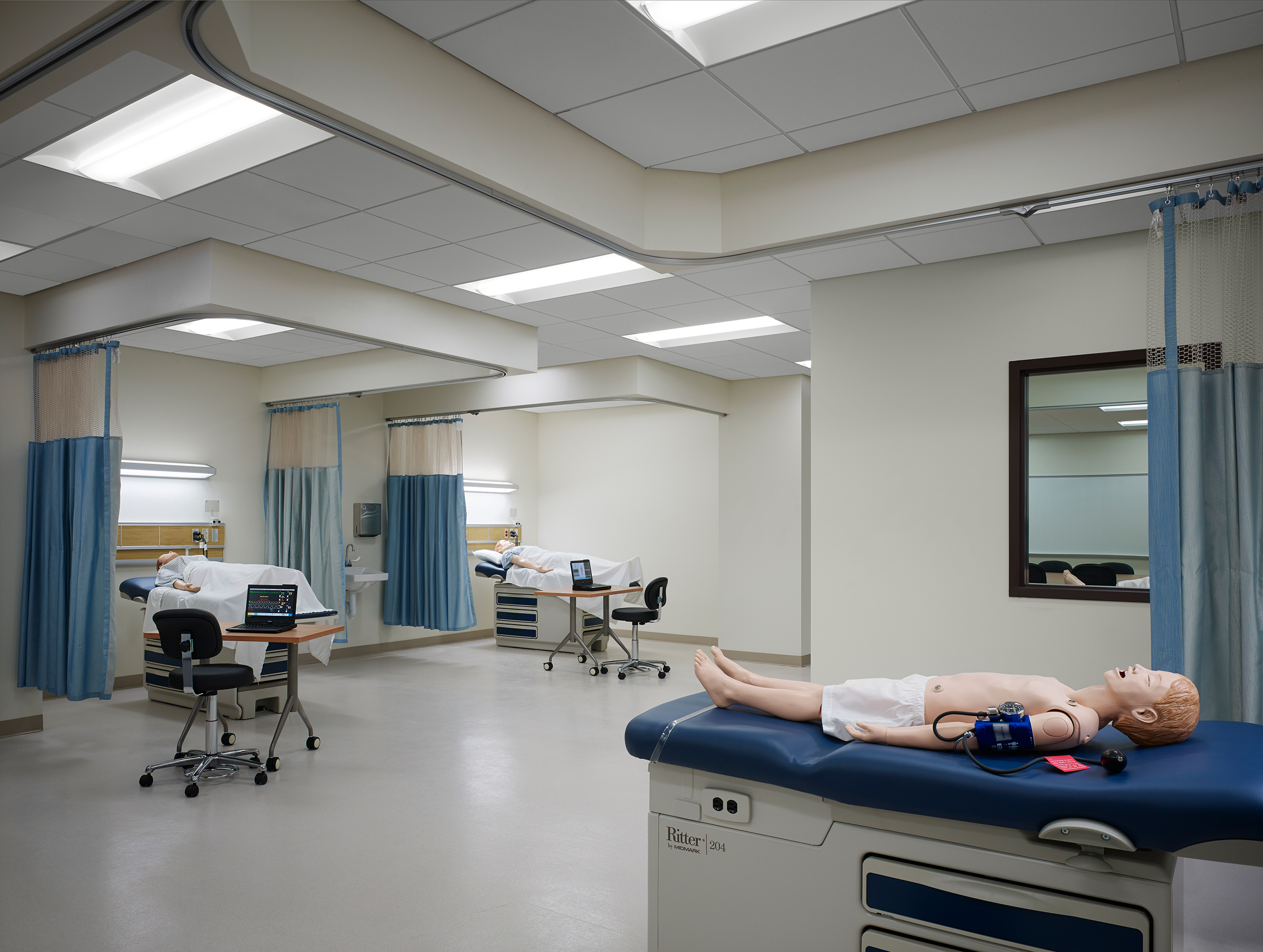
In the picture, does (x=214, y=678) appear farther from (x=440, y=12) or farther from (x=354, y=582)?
(x=354, y=582)

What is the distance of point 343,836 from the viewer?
3.84 metres

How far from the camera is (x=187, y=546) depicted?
7613 mm

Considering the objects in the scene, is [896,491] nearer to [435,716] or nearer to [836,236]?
[836,236]

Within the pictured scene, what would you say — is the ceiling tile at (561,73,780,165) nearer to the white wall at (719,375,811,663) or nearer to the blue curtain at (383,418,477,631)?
the white wall at (719,375,811,663)

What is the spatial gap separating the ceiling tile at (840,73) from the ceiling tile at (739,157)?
0.82 feet

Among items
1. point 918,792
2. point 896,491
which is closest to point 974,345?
point 896,491

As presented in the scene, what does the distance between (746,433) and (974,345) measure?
4.50 meters

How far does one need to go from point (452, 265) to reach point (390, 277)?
56 centimetres

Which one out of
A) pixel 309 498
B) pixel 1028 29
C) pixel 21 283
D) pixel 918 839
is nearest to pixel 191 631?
pixel 21 283

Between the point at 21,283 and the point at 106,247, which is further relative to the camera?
the point at 21,283

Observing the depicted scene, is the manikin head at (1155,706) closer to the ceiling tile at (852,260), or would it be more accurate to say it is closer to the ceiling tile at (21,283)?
the ceiling tile at (852,260)

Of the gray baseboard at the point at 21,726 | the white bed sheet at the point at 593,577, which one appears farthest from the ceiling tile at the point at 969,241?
the gray baseboard at the point at 21,726

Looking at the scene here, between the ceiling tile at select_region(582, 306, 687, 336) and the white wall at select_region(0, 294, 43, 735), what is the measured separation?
3973 mm

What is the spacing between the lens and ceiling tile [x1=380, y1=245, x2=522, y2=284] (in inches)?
187
